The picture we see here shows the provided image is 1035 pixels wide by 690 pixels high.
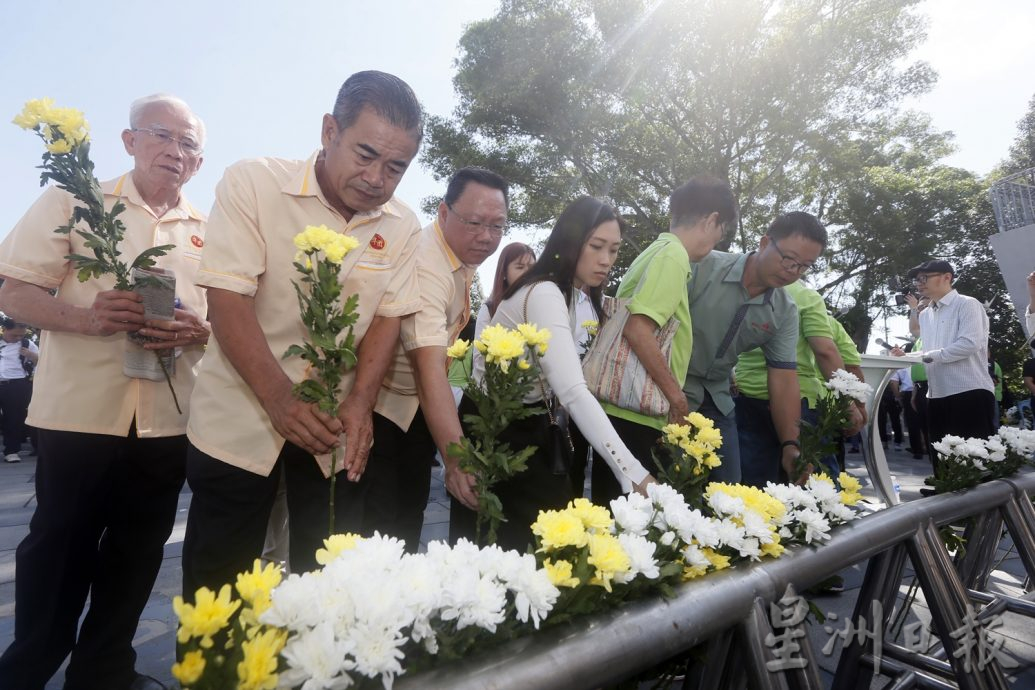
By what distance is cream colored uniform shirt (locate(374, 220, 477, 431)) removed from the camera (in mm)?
1946

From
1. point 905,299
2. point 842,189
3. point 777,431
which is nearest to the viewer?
point 777,431

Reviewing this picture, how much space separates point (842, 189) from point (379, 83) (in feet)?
66.7

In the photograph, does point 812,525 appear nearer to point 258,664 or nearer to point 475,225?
point 258,664

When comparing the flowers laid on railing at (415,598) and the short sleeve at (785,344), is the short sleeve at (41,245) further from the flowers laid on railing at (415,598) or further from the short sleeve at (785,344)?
the short sleeve at (785,344)

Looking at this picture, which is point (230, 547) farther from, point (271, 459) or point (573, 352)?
point (573, 352)

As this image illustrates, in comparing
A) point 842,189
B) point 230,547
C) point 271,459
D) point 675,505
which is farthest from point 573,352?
point 842,189

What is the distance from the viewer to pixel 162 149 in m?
2.21

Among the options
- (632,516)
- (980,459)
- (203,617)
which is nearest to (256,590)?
(203,617)

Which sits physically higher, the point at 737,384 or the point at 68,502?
the point at 68,502

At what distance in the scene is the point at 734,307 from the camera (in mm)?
2971

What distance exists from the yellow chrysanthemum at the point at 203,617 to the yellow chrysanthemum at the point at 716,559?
86 cm

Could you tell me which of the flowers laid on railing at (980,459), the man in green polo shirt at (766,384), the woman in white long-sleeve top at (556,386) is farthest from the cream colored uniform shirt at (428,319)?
the man in green polo shirt at (766,384)

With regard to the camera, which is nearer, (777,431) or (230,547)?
(230,547)

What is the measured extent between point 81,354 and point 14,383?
882 cm
